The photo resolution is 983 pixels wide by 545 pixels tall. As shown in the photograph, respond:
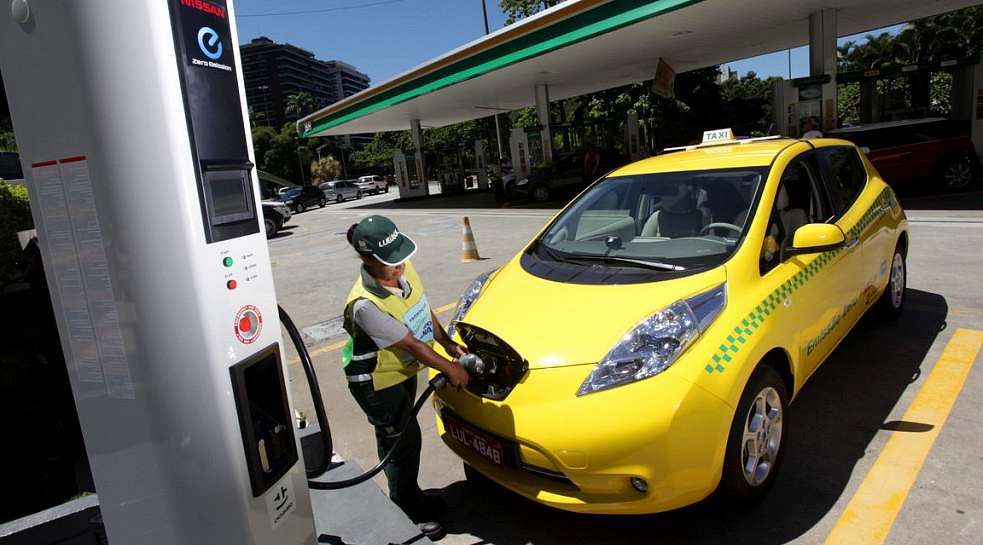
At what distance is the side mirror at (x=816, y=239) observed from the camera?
3.07 metres

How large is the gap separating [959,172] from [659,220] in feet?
37.7

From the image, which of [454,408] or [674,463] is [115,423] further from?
[674,463]

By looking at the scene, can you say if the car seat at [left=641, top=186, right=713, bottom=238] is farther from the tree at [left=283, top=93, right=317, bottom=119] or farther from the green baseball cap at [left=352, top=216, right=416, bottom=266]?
the tree at [left=283, top=93, right=317, bottom=119]

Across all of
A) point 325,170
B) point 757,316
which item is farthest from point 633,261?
point 325,170

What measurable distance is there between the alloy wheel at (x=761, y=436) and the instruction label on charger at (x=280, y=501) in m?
1.81

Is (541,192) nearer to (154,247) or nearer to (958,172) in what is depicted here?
(958,172)

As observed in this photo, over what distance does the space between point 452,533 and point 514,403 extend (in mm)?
768

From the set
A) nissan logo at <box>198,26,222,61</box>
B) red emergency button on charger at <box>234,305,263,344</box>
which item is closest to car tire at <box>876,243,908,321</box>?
red emergency button on charger at <box>234,305,263,344</box>

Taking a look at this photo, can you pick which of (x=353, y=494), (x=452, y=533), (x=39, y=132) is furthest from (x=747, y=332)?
(x=39, y=132)

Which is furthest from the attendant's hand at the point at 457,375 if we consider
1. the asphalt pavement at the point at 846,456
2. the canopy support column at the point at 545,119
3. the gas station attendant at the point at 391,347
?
the canopy support column at the point at 545,119

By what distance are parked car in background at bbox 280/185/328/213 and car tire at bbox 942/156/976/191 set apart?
91.5 ft

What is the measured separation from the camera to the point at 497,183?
22.0 m

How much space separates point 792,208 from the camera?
361 cm

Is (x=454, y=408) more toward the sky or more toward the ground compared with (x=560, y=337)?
more toward the ground
